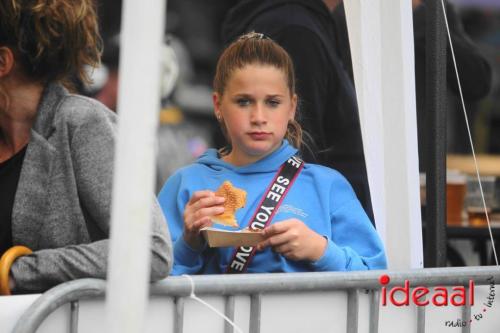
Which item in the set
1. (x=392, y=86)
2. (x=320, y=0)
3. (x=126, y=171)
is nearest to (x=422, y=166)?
(x=392, y=86)

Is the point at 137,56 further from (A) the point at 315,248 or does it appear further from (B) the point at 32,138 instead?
(A) the point at 315,248

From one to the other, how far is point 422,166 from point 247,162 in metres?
0.63

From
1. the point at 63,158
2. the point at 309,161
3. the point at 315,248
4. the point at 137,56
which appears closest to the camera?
the point at 137,56

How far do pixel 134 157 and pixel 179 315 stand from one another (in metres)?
0.89

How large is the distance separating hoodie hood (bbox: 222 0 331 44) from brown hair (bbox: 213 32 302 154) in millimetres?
87

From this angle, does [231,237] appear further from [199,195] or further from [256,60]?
[256,60]

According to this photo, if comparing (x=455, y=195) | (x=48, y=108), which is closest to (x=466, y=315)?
(x=48, y=108)

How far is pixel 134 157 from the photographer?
192cm

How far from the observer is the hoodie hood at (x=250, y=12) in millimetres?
3432

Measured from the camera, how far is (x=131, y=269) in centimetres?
192

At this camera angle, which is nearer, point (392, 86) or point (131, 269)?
point (131, 269)

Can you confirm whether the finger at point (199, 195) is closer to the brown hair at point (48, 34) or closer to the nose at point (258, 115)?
the nose at point (258, 115)

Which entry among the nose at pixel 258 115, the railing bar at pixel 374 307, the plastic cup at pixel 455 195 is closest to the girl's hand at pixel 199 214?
the nose at pixel 258 115

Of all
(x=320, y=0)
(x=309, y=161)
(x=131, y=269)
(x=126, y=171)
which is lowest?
(x=131, y=269)
